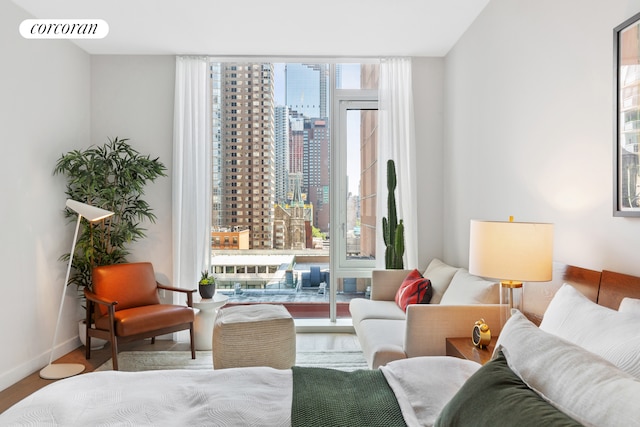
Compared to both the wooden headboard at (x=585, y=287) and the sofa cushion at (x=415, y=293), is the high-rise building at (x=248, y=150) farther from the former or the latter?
the wooden headboard at (x=585, y=287)

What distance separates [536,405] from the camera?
0.99 m

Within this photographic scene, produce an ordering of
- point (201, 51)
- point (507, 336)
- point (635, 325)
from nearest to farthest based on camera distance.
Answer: point (635, 325) < point (507, 336) < point (201, 51)

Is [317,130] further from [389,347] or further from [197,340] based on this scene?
[389,347]

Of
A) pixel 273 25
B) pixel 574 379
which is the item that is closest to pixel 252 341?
pixel 574 379

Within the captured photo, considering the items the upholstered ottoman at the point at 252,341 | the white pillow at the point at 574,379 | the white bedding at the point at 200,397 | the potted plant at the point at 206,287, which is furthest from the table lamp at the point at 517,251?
the potted plant at the point at 206,287

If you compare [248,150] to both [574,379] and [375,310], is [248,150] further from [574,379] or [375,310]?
[574,379]

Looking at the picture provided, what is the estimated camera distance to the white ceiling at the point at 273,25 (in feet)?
11.0

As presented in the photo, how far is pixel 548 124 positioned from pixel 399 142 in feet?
6.76

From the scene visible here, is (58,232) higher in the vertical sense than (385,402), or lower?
higher

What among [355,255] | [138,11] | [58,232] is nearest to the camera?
[138,11]

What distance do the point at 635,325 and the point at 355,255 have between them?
3404 mm

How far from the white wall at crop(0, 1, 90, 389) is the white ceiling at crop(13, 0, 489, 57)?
355mm

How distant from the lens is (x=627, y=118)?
1.80 m

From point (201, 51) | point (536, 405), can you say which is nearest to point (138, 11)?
point (201, 51)
